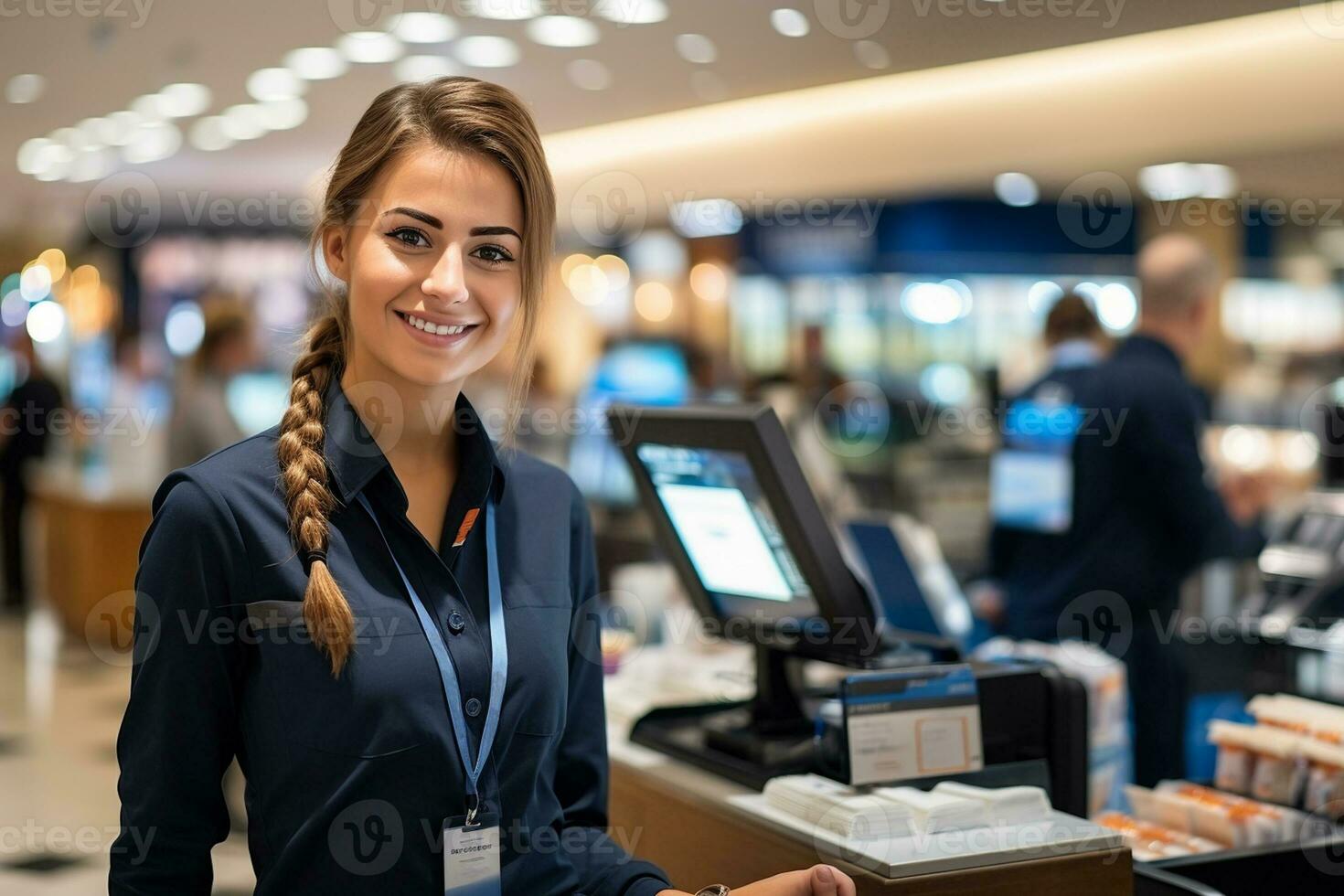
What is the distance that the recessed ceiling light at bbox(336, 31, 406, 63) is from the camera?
6.29m

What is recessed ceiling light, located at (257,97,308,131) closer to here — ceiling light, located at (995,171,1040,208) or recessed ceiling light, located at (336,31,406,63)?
recessed ceiling light, located at (336,31,406,63)

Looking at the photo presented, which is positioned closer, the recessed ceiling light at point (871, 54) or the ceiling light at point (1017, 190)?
the recessed ceiling light at point (871, 54)

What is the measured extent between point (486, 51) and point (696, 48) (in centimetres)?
116

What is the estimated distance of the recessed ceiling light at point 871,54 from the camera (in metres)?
5.53

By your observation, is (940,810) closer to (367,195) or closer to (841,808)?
(841,808)

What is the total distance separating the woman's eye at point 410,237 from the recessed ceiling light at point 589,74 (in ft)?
16.6

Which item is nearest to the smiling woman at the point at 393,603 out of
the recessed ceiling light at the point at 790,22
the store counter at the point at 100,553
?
the recessed ceiling light at the point at 790,22

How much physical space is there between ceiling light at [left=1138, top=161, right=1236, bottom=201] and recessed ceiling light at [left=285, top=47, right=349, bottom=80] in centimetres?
540

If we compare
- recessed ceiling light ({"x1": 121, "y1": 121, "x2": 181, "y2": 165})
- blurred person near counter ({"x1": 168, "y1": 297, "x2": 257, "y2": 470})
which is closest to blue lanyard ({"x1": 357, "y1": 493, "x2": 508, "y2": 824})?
blurred person near counter ({"x1": 168, "y1": 297, "x2": 257, "y2": 470})

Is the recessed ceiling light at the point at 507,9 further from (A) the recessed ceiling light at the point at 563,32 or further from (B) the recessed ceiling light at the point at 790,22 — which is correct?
(B) the recessed ceiling light at the point at 790,22

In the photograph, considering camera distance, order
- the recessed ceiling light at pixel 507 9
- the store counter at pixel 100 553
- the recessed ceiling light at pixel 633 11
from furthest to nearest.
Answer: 1. the store counter at pixel 100 553
2. the recessed ceiling light at pixel 507 9
3. the recessed ceiling light at pixel 633 11

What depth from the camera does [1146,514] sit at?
13.5 ft

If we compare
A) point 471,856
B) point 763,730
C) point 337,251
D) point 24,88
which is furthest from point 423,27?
point 471,856

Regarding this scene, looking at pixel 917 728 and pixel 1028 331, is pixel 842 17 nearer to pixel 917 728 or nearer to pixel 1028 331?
pixel 917 728
